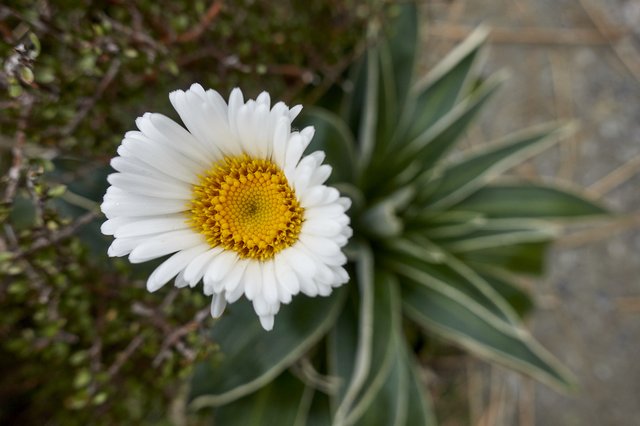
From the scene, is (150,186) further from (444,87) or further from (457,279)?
(444,87)

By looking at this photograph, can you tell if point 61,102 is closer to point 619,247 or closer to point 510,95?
point 510,95

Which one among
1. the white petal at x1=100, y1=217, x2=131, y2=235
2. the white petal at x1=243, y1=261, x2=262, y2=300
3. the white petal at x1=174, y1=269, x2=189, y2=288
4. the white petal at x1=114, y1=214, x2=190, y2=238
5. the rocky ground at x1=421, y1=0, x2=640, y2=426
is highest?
the white petal at x1=100, y1=217, x2=131, y2=235

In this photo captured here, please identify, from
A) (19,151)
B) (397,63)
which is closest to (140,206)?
(19,151)

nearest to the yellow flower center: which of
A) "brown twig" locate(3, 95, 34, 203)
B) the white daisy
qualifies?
the white daisy

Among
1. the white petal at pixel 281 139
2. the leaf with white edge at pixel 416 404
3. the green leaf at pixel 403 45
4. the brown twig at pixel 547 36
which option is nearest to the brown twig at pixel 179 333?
the white petal at pixel 281 139

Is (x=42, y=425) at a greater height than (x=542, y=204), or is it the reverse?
(x=42, y=425)

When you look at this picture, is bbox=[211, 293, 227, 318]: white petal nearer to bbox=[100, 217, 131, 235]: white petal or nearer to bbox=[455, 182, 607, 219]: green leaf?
bbox=[100, 217, 131, 235]: white petal

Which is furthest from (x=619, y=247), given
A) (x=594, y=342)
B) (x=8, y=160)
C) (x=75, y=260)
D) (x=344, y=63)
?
(x=8, y=160)
